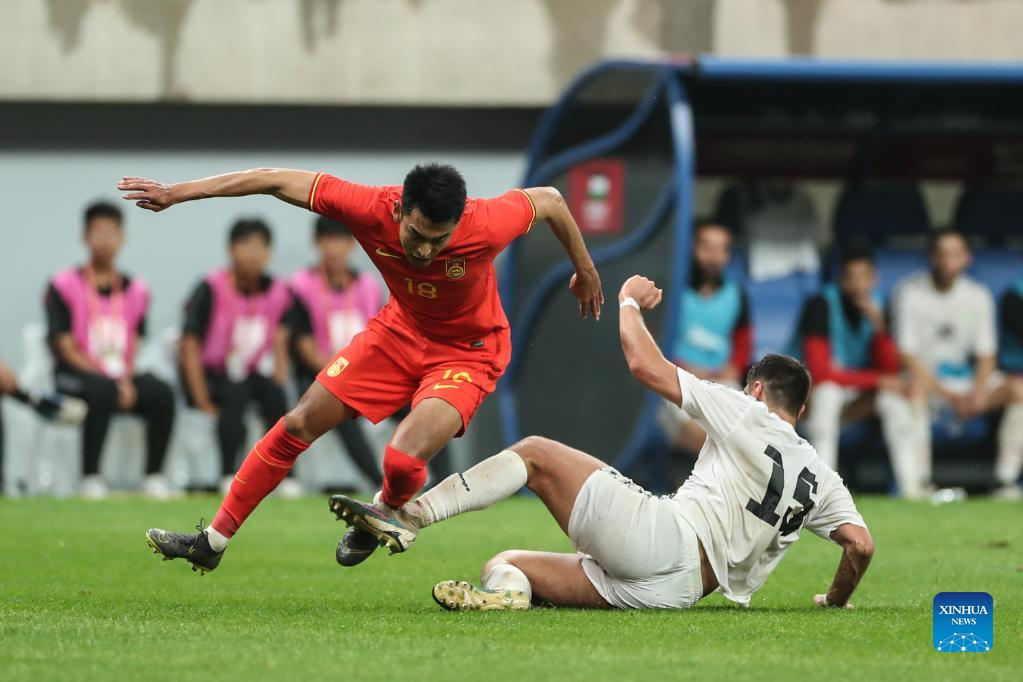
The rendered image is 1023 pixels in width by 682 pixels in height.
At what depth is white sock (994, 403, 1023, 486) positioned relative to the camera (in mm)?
13008

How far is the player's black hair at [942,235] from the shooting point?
43.7 ft

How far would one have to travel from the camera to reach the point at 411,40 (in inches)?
560

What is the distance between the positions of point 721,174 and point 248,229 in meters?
3.78

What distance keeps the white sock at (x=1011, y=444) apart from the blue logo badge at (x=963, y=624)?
7.80 m

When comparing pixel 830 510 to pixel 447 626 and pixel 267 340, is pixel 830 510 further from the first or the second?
pixel 267 340

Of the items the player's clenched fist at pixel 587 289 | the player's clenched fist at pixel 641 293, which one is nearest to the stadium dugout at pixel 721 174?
the player's clenched fist at pixel 587 289

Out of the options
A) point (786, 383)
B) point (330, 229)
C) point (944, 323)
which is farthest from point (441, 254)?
point (944, 323)

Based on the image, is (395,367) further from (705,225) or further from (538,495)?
(705,225)

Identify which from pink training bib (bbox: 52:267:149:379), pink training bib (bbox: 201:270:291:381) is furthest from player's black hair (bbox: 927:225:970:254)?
pink training bib (bbox: 52:267:149:379)

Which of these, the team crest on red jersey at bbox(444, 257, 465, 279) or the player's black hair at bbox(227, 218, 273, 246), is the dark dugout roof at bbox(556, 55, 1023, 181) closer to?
the player's black hair at bbox(227, 218, 273, 246)

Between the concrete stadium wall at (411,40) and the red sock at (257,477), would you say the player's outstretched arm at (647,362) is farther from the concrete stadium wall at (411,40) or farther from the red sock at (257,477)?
the concrete stadium wall at (411,40)

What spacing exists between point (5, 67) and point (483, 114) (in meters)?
3.85

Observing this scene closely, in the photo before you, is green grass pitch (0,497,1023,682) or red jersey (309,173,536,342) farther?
red jersey (309,173,536,342)

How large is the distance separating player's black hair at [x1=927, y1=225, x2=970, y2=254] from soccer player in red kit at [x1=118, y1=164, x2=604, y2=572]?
6717mm
